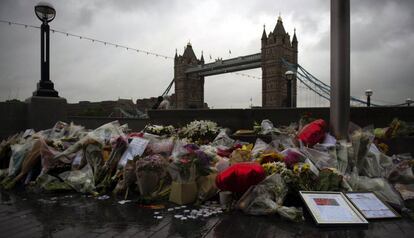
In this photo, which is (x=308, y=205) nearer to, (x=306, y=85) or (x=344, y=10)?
(x=344, y=10)

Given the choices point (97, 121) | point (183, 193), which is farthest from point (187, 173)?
point (97, 121)

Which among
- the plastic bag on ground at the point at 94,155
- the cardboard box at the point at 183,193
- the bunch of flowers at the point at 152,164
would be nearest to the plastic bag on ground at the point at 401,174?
the cardboard box at the point at 183,193

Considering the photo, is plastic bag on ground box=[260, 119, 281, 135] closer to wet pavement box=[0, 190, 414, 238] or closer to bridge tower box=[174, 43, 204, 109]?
wet pavement box=[0, 190, 414, 238]

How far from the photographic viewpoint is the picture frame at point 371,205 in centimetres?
321

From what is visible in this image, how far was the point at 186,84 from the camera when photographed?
79.9m

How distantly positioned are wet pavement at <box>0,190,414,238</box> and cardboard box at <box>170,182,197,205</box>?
9.1 inches

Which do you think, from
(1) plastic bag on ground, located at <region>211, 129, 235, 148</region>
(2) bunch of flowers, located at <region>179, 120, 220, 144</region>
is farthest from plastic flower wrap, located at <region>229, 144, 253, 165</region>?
(2) bunch of flowers, located at <region>179, 120, 220, 144</region>

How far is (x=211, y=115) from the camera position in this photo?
818cm

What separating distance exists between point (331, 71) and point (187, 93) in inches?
2913

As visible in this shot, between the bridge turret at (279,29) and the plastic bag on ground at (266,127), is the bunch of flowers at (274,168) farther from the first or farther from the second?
the bridge turret at (279,29)

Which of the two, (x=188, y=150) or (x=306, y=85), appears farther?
(x=306, y=85)

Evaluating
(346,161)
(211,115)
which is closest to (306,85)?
(211,115)

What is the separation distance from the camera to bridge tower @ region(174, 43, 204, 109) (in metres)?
78.6

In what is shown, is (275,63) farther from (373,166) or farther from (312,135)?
(373,166)
